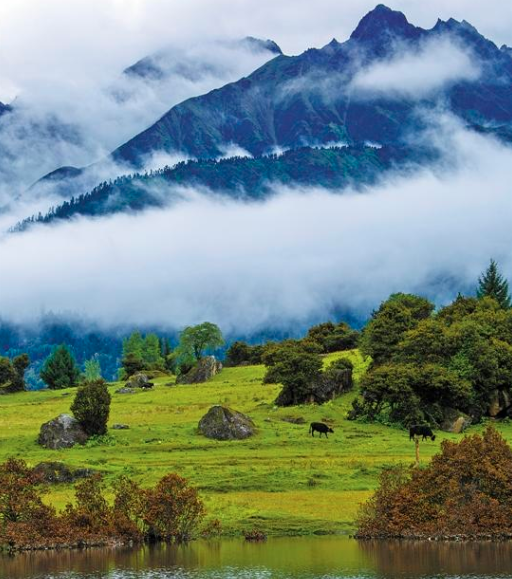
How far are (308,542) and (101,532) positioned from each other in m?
11.3

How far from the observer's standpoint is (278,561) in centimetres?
5056

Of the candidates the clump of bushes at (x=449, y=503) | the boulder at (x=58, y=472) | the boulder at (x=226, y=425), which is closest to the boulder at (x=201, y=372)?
the boulder at (x=226, y=425)

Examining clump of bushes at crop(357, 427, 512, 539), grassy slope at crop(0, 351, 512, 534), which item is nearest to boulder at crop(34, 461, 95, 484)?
grassy slope at crop(0, 351, 512, 534)

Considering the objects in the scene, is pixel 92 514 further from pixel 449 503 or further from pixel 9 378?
pixel 9 378

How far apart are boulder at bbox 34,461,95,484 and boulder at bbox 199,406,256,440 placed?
64.7ft

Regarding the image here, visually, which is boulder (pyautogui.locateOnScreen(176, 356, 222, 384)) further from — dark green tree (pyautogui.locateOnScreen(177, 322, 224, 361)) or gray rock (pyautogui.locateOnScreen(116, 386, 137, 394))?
dark green tree (pyautogui.locateOnScreen(177, 322, 224, 361))

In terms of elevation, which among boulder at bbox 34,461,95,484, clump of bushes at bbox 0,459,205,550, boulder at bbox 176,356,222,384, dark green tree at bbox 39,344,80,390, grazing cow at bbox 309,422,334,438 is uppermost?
dark green tree at bbox 39,344,80,390

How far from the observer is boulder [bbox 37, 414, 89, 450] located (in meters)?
86.8

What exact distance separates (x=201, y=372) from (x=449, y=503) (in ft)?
310

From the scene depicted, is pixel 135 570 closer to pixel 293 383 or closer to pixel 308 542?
pixel 308 542

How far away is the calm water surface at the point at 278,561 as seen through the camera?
47.3 m

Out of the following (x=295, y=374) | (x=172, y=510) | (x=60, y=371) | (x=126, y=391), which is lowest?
(x=172, y=510)

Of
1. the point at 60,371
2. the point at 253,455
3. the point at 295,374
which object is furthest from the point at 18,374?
the point at 253,455

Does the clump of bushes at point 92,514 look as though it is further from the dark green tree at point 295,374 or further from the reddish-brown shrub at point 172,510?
the dark green tree at point 295,374
